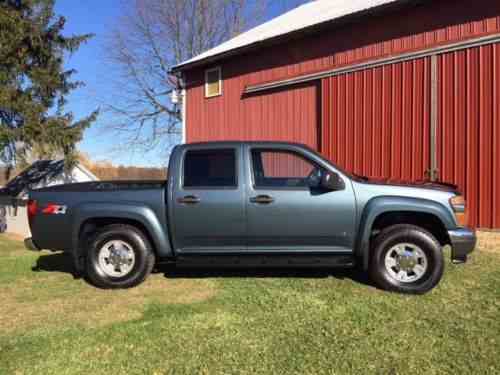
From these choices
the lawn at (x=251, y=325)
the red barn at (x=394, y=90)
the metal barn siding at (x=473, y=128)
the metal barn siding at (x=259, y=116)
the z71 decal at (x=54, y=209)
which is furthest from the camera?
the metal barn siding at (x=259, y=116)

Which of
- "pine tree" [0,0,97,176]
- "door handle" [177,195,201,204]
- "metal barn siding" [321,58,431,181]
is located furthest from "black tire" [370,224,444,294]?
"pine tree" [0,0,97,176]

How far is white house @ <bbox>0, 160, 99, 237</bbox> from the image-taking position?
38.8ft

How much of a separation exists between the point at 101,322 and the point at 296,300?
2033mm

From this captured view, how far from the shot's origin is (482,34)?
318 inches

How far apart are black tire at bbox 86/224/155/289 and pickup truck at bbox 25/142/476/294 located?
1 centimetres

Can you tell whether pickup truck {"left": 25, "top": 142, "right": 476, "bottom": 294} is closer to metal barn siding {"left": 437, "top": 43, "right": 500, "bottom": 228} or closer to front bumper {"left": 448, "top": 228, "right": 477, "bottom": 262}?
front bumper {"left": 448, "top": 228, "right": 477, "bottom": 262}

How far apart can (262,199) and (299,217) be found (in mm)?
487

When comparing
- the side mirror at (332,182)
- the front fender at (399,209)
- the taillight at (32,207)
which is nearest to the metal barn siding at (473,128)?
the front fender at (399,209)

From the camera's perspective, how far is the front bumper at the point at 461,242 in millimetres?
4832

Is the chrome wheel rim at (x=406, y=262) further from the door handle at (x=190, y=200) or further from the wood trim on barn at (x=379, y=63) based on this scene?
the wood trim on barn at (x=379, y=63)

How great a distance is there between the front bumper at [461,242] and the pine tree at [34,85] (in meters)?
10.3

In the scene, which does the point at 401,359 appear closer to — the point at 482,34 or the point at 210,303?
the point at 210,303

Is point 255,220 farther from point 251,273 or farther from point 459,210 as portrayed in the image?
point 459,210

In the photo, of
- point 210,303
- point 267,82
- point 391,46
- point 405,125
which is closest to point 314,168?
point 210,303
